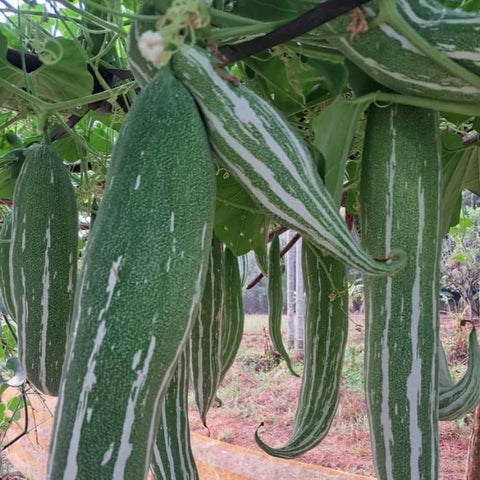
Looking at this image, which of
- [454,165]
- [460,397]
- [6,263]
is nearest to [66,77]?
[6,263]

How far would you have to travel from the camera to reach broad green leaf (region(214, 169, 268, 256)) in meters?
0.84

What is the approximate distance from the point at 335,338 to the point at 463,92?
0.38 metres

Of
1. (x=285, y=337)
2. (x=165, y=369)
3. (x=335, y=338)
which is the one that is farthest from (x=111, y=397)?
(x=285, y=337)

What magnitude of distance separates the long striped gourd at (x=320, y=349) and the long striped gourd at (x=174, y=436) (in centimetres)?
12

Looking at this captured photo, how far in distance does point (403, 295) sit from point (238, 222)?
0.43 m

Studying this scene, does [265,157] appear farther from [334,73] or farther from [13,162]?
[13,162]

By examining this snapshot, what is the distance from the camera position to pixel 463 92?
0.42 meters

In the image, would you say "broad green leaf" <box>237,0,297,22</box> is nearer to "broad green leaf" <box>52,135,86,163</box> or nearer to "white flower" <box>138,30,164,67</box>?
"white flower" <box>138,30,164,67</box>

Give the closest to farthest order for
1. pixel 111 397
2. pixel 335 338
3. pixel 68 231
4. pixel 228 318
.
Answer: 1. pixel 111 397
2. pixel 68 231
3. pixel 335 338
4. pixel 228 318

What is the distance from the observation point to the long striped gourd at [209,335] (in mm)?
771

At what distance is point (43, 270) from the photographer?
2.01 feet

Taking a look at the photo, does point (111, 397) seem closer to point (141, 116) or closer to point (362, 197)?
point (141, 116)

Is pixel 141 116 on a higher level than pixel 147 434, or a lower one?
higher

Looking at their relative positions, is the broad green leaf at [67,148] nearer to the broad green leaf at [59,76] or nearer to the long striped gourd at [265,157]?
the broad green leaf at [59,76]
